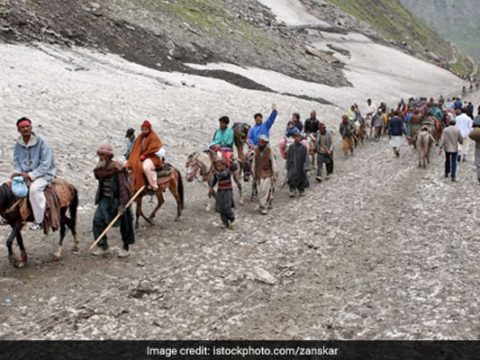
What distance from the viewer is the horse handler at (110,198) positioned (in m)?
10.8

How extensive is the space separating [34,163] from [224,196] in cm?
470

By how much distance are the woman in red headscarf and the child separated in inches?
63.9

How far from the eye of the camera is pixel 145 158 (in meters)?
12.7

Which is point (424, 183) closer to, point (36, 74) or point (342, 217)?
point (342, 217)

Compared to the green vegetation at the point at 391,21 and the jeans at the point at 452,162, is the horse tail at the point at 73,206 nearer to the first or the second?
the jeans at the point at 452,162

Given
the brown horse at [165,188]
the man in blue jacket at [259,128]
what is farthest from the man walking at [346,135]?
the brown horse at [165,188]

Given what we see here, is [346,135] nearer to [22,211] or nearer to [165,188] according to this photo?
[165,188]

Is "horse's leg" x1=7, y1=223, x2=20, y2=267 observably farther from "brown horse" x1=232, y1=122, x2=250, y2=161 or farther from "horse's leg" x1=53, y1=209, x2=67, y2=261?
"brown horse" x1=232, y1=122, x2=250, y2=161

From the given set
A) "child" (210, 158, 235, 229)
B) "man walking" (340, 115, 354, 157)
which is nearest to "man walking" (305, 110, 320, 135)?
"man walking" (340, 115, 354, 157)

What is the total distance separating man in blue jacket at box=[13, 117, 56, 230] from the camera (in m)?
9.99

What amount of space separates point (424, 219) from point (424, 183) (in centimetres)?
475

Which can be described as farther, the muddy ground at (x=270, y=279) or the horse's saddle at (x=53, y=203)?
the horse's saddle at (x=53, y=203)

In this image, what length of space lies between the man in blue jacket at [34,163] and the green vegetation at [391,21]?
4316 inches
